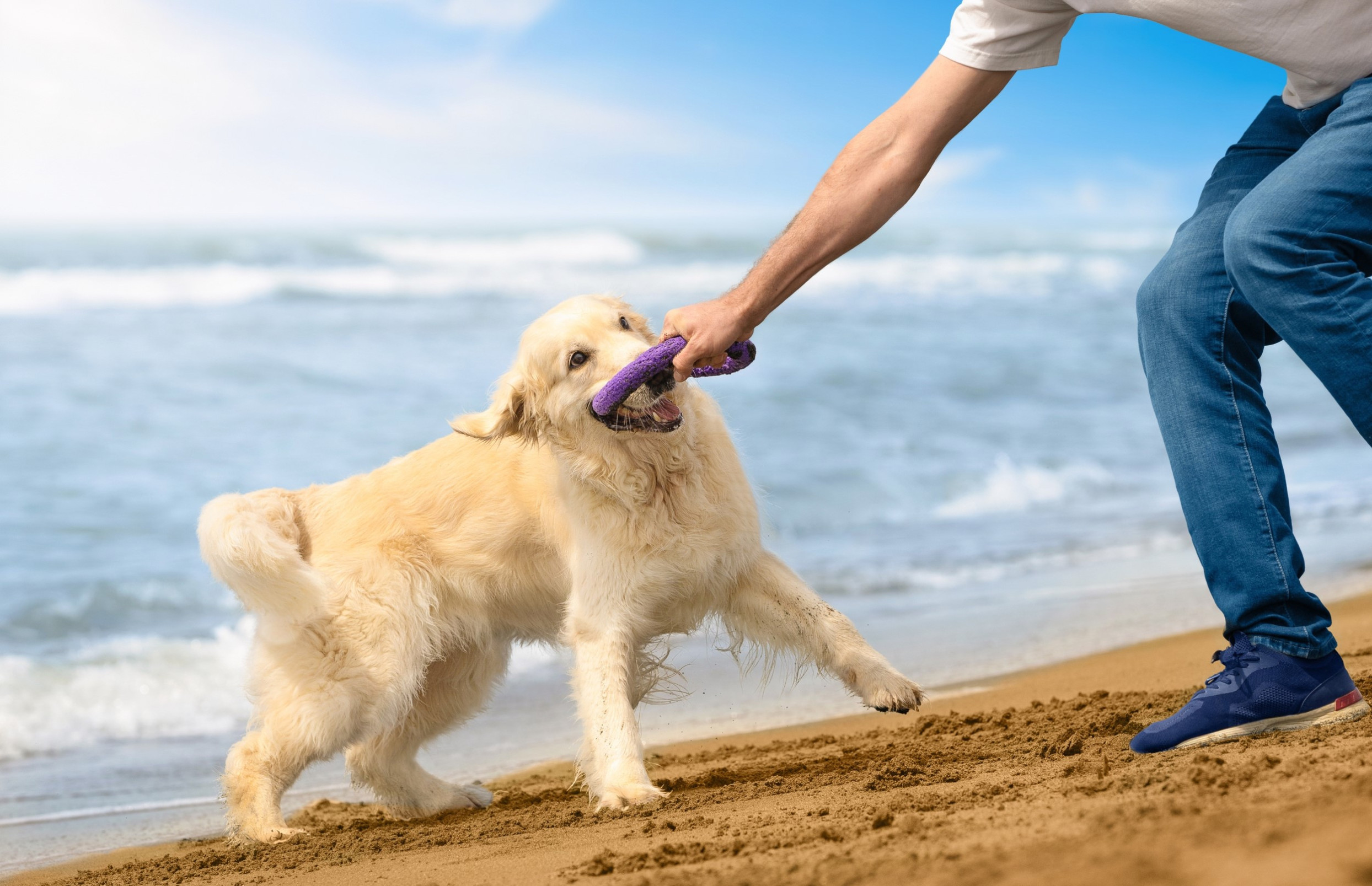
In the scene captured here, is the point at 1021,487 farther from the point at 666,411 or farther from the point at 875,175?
the point at 875,175

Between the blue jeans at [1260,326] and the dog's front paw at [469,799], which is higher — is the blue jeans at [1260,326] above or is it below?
above

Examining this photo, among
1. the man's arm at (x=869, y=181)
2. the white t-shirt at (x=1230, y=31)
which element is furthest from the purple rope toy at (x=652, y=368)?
the white t-shirt at (x=1230, y=31)

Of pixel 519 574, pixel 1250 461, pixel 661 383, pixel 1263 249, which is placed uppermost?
pixel 661 383

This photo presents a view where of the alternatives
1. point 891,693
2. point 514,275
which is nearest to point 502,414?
point 891,693

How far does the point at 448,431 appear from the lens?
945cm

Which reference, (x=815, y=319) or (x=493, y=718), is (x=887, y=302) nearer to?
(x=815, y=319)

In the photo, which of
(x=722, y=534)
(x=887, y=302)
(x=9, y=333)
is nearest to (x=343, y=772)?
(x=722, y=534)

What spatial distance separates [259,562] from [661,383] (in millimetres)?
1398

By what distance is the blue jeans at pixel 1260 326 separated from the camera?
2234 mm

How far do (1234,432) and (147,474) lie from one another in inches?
350

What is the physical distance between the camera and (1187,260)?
2607mm

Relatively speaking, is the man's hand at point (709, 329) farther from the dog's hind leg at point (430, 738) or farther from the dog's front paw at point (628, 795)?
the dog's hind leg at point (430, 738)

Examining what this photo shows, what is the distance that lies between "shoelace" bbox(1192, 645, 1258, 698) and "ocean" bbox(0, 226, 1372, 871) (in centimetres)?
154

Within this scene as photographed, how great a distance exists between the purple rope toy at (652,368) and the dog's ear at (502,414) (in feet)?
0.94
